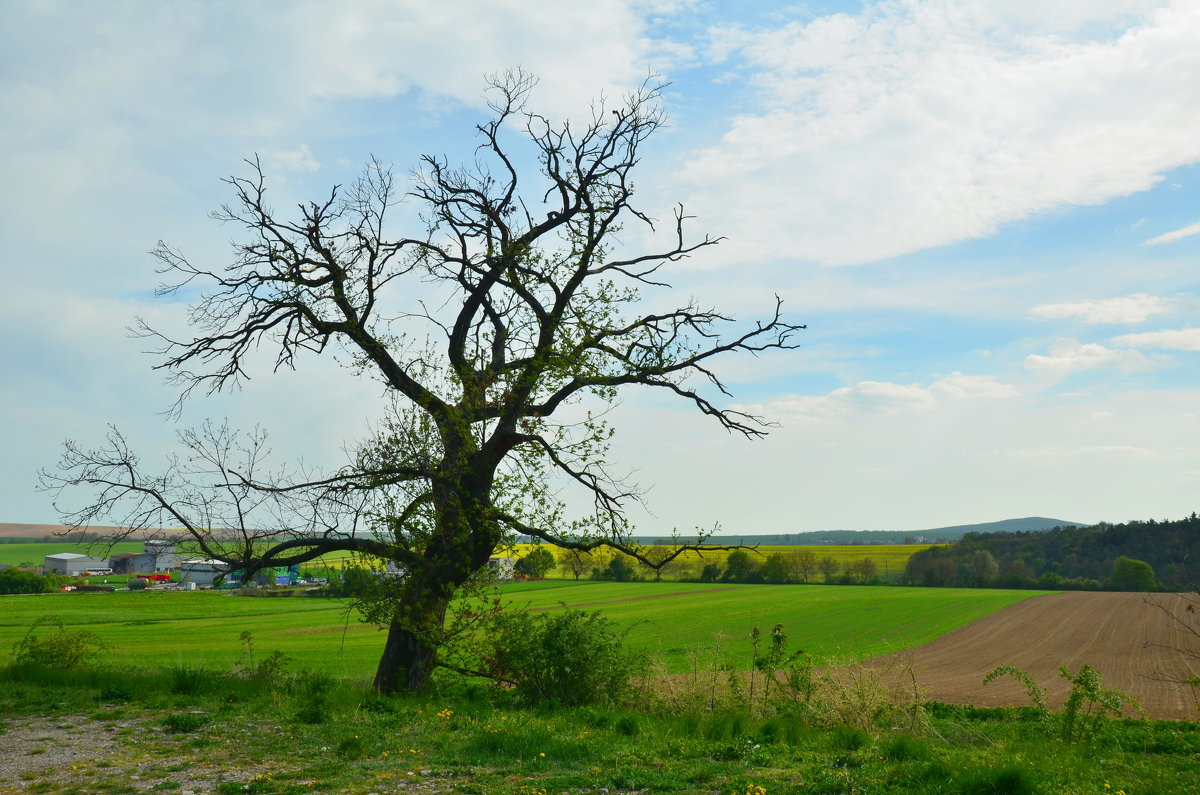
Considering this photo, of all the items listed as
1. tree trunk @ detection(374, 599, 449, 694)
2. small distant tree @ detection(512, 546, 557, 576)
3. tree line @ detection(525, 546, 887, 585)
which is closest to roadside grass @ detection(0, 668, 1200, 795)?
tree trunk @ detection(374, 599, 449, 694)

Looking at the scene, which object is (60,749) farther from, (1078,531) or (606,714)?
(1078,531)

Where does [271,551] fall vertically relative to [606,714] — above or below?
above

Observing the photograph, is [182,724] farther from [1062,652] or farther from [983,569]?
[983,569]

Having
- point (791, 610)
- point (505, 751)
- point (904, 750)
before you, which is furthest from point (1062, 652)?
point (505, 751)

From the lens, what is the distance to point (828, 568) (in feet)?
317

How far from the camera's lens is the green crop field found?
37156mm

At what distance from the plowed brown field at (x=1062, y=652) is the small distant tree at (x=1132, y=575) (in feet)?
30.8

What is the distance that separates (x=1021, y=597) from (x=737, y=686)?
7503cm

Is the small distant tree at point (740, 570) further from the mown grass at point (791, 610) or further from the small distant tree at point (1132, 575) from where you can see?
the small distant tree at point (1132, 575)

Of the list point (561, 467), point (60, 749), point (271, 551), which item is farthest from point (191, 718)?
point (561, 467)

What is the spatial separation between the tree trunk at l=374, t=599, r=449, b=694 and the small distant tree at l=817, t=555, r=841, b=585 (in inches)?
3428

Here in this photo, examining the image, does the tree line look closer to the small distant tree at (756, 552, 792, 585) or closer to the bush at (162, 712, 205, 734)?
the small distant tree at (756, 552, 792, 585)

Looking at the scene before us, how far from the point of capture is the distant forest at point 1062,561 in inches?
3196

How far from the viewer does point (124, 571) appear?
111125 mm
